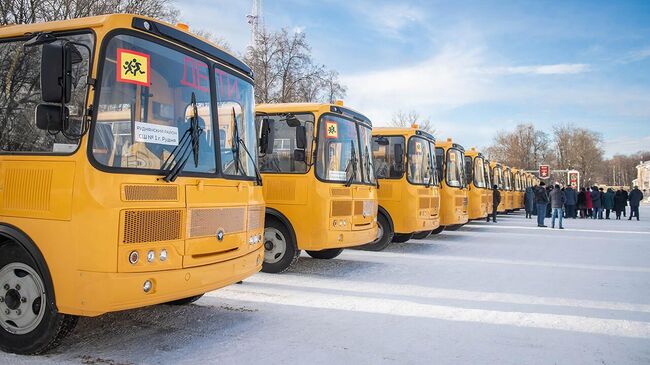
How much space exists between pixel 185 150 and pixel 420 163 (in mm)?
8118

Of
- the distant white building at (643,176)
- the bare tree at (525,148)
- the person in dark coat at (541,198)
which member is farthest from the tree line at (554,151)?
the person in dark coat at (541,198)

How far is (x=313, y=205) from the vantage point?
27.0 feet

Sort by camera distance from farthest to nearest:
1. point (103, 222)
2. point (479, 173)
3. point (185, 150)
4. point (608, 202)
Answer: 1. point (608, 202)
2. point (479, 173)
3. point (185, 150)
4. point (103, 222)

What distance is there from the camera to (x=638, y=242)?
14.9 meters

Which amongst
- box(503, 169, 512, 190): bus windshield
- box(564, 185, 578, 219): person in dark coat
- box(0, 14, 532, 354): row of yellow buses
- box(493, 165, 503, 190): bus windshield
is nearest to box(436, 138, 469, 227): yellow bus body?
box(0, 14, 532, 354): row of yellow buses

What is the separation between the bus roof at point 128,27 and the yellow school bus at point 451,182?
9639mm

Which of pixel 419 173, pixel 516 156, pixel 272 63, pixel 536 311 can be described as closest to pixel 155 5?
pixel 272 63

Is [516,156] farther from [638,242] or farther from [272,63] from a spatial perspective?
[638,242]

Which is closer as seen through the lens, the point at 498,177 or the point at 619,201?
the point at 498,177

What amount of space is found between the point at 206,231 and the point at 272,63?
30020mm

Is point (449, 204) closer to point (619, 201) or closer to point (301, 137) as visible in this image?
point (301, 137)

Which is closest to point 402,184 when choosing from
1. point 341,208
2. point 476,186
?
point 341,208

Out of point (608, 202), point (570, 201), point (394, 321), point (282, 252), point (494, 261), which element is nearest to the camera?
point (394, 321)

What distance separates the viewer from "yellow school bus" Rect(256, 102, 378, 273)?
8.26 m
